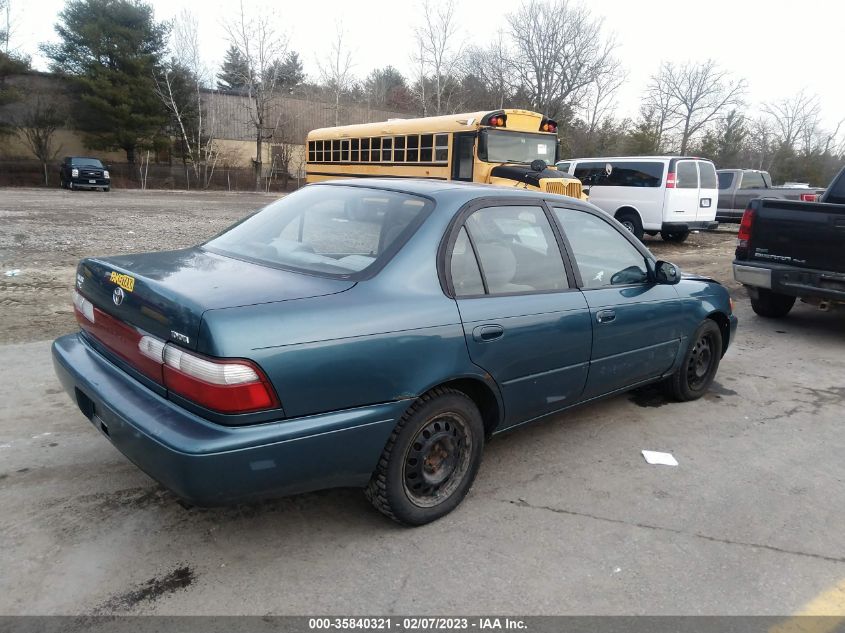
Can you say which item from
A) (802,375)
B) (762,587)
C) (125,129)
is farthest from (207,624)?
(125,129)

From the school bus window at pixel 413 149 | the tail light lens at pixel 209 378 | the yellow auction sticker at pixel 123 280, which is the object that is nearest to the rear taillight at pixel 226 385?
the tail light lens at pixel 209 378

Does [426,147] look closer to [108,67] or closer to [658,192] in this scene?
[658,192]

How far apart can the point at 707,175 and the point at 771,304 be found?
8.09m

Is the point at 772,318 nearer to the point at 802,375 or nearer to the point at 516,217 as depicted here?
the point at 802,375

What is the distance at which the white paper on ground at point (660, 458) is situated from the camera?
12.3ft

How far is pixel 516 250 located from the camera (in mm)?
3363

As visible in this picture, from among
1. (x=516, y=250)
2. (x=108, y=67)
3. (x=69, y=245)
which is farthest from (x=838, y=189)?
(x=108, y=67)

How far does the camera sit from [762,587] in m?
2.62

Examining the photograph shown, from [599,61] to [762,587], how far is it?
4700 centimetres

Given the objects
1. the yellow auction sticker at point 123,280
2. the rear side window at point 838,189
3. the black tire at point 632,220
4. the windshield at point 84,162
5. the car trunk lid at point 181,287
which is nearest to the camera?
the car trunk lid at point 181,287

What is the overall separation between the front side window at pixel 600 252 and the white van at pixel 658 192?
1093 centimetres

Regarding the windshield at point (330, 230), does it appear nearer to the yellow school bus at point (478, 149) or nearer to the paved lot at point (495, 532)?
the paved lot at point (495, 532)

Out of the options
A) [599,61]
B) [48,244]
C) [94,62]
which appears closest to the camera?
[48,244]

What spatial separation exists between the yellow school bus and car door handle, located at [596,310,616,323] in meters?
8.79
